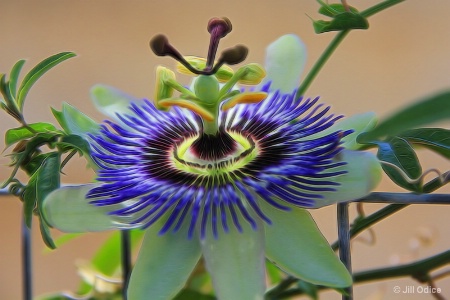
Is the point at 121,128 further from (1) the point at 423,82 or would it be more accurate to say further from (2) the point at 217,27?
(1) the point at 423,82

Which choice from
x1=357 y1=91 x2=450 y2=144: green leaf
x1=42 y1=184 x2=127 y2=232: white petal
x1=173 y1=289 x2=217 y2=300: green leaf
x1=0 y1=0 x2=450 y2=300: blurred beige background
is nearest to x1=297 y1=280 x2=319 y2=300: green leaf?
x1=173 y1=289 x2=217 y2=300: green leaf

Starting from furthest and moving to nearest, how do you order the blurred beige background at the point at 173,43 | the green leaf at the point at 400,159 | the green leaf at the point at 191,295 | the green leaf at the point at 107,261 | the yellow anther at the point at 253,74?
the blurred beige background at the point at 173,43, the green leaf at the point at 107,261, the green leaf at the point at 191,295, the yellow anther at the point at 253,74, the green leaf at the point at 400,159

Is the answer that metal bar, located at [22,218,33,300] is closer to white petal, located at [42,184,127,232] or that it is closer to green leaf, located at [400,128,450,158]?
white petal, located at [42,184,127,232]

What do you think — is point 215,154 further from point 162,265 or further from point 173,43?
point 173,43

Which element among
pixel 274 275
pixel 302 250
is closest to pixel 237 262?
pixel 302 250

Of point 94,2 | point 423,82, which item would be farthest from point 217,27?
point 94,2

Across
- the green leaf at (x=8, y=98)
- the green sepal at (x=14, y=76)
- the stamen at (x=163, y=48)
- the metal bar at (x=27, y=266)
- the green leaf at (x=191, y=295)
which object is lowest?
the green leaf at (x=191, y=295)

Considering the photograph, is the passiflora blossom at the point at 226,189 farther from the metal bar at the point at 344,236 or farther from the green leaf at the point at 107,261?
the green leaf at the point at 107,261

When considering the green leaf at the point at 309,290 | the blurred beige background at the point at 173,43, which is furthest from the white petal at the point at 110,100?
the blurred beige background at the point at 173,43
